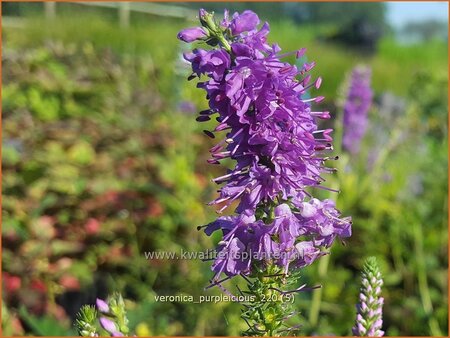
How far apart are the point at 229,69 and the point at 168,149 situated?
9.99 ft

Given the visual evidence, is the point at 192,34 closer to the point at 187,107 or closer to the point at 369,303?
the point at 369,303

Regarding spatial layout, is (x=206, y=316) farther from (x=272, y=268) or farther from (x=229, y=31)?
(x=229, y=31)

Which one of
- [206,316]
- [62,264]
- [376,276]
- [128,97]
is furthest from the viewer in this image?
[128,97]

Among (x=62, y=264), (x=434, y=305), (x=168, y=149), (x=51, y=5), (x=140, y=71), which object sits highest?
(x=51, y=5)

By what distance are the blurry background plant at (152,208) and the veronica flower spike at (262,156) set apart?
0.85 metres

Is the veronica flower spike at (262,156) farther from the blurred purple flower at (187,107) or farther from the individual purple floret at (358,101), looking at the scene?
the blurred purple flower at (187,107)

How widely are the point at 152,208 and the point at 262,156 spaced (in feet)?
8.41

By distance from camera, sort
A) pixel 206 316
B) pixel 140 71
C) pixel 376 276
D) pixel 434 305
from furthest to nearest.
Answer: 1. pixel 140 71
2. pixel 434 305
3. pixel 206 316
4. pixel 376 276

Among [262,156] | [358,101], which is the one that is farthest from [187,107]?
[262,156]

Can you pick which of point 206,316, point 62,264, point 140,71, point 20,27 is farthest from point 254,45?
point 20,27

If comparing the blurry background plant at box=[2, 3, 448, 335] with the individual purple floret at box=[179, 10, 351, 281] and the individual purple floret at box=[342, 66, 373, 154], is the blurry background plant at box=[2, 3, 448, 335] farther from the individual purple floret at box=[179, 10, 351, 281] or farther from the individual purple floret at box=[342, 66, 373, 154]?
the individual purple floret at box=[179, 10, 351, 281]

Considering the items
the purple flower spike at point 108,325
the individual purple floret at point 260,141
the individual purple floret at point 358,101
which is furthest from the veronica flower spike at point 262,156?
the individual purple floret at point 358,101

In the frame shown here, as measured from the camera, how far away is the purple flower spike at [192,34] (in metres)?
1.15

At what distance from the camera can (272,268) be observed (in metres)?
1.21
